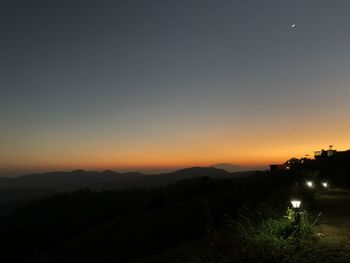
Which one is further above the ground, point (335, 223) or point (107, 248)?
point (335, 223)

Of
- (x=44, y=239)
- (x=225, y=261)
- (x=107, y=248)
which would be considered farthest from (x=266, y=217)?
(x=44, y=239)

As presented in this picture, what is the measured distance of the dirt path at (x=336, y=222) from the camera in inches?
458

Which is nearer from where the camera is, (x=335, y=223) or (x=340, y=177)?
(x=335, y=223)

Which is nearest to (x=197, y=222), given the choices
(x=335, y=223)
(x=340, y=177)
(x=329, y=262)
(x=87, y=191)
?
(x=335, y=223)

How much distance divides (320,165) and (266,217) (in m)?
30.4

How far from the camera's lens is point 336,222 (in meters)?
15.0

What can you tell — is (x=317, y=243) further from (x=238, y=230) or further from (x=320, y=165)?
(x=320, y=165)

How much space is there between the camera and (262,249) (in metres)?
10.9

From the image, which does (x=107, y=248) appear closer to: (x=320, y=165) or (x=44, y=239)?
(x=320, y=165)

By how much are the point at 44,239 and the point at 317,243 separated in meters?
56.2

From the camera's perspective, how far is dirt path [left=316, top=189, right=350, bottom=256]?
458 inches

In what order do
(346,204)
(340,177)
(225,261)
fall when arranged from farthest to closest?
1. (340,177)
2. (346,204)
3. (225,261)

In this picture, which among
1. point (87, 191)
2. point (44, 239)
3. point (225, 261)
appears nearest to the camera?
point (225, 261)

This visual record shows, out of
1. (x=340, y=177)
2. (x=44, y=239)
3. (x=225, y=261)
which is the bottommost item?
(x=44, y=239)
